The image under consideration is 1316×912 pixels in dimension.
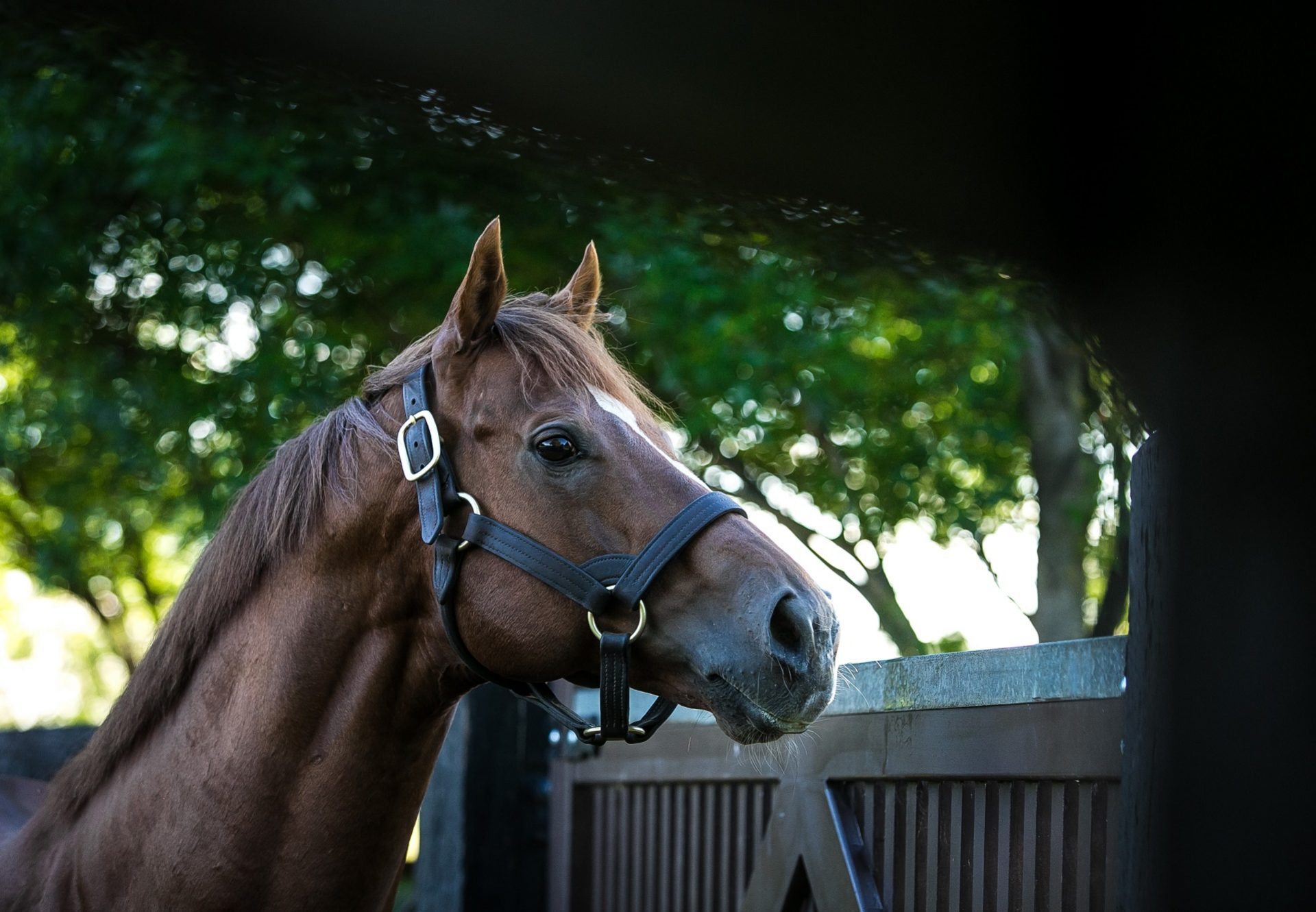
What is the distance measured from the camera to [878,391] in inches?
306

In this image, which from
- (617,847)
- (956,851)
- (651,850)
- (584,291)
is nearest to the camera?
(956,851)

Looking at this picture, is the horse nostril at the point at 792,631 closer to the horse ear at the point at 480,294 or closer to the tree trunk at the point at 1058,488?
the horse ear at the point at 480,294

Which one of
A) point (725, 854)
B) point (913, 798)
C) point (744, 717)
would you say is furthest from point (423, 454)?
point (725, 854)

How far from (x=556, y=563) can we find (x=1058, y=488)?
6145mm

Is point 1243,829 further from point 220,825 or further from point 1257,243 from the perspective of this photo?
point 220,825

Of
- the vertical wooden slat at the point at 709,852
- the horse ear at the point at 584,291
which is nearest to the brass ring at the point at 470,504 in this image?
the horse ear at the point at 584,291

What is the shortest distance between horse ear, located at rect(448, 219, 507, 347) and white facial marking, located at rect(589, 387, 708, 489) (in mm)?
314

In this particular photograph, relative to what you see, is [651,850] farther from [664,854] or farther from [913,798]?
[913,798]

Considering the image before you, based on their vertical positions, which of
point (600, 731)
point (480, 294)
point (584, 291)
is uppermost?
point (584, 291)

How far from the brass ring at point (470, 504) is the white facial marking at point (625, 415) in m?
0.36

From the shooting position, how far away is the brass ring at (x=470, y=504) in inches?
90.0

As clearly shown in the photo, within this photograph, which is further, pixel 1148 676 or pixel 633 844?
pixel 633 844

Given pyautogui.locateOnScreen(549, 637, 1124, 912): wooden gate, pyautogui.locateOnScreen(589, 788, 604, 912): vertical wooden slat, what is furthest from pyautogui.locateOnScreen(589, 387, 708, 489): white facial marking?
pyautogui.locateOnScreen(589, 788, 604, 912): vertical wooden slat

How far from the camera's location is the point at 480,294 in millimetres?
2432
